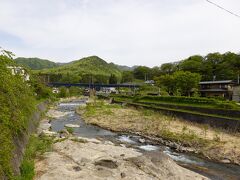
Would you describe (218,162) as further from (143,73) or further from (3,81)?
(143,73)

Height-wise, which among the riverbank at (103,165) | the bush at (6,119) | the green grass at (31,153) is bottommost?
the riverbank at (103,165)

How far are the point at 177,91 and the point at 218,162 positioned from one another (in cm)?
4011

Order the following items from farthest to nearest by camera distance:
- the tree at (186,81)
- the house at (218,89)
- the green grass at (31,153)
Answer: the house at (218,89), the tree at (186,81), the green grass at (31,153)

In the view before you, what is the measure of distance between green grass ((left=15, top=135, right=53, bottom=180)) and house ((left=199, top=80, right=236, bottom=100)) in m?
41.8

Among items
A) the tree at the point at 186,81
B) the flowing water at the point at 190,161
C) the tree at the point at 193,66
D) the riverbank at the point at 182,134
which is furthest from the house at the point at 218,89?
the flowing water at the point at 190,161

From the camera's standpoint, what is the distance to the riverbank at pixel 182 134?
688 inches

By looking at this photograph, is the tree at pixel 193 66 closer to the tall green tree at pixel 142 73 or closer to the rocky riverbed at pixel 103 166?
the tall green tree at pixel 142 73

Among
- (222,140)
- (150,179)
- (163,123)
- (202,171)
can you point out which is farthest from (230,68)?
(150,179)

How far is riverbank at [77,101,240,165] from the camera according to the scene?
688 inches

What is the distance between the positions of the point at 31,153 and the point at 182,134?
12.8 m

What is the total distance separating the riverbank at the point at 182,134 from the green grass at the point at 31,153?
29.6 feet

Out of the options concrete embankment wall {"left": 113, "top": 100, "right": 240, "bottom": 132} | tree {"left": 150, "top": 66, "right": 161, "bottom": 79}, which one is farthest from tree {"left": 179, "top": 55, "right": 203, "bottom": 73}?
concrete embankment wall {"left": 113, "top": 100, "right": 240, "bottom": 132}

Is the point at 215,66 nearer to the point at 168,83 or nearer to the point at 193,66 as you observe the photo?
the point at 193,66

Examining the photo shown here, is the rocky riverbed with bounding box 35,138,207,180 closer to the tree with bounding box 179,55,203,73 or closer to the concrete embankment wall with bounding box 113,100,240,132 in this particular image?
the concrete embankment wall with bounding box 113,100,240,132
